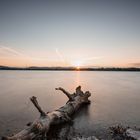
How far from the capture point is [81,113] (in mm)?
15172

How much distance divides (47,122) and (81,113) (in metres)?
6.16

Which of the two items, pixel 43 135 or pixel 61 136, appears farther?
pixel 61 136

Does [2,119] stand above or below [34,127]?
below

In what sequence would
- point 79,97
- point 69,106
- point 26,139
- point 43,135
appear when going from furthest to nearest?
point 79,97, point 69,106, point 43,135, point 26,139

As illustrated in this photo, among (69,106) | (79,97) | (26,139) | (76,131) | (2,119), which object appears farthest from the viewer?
(79,97)

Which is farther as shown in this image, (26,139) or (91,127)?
(91,127)

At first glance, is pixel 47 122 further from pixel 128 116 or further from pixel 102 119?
pixel 128 116

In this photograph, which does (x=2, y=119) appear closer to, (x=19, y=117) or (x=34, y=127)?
(x=19, y=117)

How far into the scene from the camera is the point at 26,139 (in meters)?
8.01

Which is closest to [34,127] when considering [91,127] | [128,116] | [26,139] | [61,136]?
[26,139]

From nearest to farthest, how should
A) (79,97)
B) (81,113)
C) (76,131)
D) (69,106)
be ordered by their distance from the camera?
(76,131), (69,106), (81,113), (79,97)

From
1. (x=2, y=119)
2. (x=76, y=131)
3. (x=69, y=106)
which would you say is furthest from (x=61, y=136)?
(x=2, y=119)

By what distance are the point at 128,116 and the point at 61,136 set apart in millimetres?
7026

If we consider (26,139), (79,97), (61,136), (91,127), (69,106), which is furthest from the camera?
(79,97)
